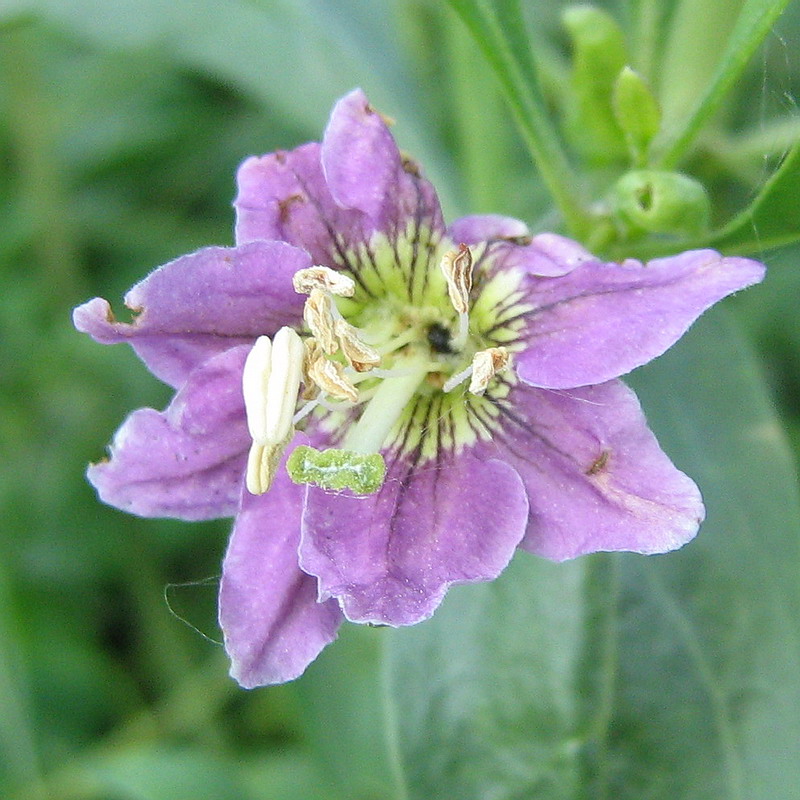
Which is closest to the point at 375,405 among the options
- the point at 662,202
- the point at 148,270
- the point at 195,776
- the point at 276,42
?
the point at 662,202

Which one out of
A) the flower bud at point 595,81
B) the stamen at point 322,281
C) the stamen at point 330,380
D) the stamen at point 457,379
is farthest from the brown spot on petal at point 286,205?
the flower bud at point 595,81

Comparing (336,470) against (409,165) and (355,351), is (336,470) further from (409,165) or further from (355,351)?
(409,165)

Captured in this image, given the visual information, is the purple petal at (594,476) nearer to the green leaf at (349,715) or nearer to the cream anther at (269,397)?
the cream anther at (269,397)

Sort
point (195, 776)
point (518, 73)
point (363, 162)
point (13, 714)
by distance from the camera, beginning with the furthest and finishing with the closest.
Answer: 1. point (13, 714)
2. point (195, 776)
3. point (518, 73)
4. point (363, 162)

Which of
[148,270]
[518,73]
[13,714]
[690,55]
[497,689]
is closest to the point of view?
[518,73]

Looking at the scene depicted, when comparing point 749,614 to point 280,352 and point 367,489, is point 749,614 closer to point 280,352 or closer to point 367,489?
point 367,489

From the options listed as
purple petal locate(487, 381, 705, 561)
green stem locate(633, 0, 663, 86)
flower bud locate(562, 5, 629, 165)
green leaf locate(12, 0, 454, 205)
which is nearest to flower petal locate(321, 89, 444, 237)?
purple petal locate(487, 381, 705, 561)

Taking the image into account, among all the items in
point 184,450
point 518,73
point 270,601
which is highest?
point 518,73
